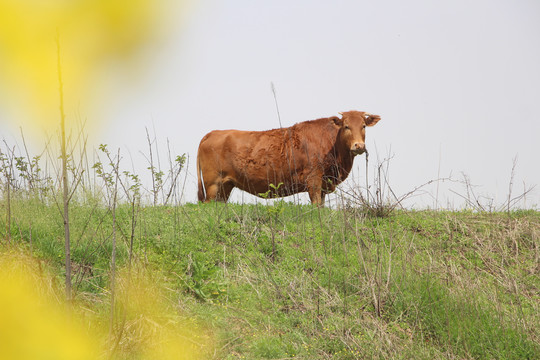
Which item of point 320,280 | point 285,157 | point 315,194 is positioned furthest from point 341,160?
point 320,280

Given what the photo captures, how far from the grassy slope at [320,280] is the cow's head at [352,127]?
1.63 m

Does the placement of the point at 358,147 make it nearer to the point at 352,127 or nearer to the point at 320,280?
the point at 352,127

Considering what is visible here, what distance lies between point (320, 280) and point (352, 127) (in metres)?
3.85

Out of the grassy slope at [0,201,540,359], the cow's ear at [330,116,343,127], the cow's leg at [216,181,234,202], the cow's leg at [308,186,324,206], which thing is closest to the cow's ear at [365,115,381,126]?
the cow's ear at [330,116,343,127]

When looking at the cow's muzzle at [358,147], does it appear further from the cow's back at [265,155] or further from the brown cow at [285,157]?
the cow's back at [265,155]

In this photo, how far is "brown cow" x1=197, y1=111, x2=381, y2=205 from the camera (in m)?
8.59

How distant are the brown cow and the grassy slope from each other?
1.42 m

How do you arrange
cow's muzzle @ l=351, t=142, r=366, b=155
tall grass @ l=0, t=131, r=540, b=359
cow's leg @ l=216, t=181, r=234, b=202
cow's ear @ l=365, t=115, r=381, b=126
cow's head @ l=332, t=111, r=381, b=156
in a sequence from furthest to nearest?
cow's leg @ l=216, t=181, r=234, b=202 → cow's ear @ l=365, t=115, r=381, b=126 → cow's head @ l=332, t=111, r=381, b=156 → cow's muzzle @ l=351, t=142, r=366, b=155 → tall grass @ l=0, t=131, r=540, b=359

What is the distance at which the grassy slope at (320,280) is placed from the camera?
4.18m

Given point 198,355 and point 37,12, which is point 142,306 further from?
point 37,12

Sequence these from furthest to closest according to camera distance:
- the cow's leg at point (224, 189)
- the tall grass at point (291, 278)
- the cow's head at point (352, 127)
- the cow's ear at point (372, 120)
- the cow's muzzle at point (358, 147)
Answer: the cow's leg at point (224, 189) → the cow's ear at point (372, 120) → the cow's head at point (352, 127) → the cow's muzzle at point (358, 147) → the tall grass at point (291, 278)

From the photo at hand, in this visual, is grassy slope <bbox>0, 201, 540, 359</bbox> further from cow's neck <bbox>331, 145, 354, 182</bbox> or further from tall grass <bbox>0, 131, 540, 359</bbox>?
cow's neck <bbox>331, 145, 354, 182</bbox>

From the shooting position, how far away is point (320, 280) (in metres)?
5.26

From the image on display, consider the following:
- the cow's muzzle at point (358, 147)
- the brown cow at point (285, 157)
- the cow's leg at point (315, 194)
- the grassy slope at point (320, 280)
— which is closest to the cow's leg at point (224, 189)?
the brown cow at point (285, 157)
